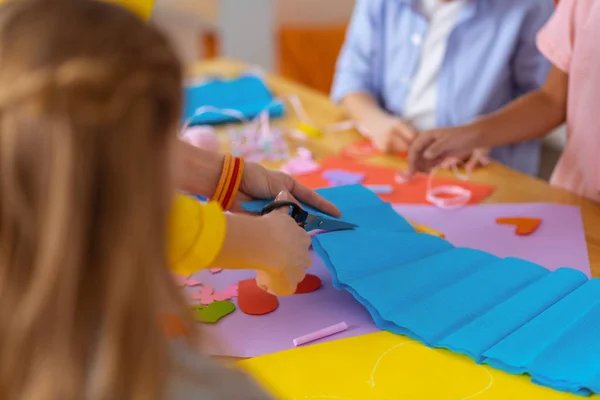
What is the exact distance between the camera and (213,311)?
73 cm

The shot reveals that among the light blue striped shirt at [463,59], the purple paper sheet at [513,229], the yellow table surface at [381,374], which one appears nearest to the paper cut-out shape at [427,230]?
the purple paper sheet at [513,229]

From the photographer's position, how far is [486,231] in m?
0.92

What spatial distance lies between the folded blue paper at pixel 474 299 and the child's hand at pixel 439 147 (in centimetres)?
24

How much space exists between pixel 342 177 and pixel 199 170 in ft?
1.10

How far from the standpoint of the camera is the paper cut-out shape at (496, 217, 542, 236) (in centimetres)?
90

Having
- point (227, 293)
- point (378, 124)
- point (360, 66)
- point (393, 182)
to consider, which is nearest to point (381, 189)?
point (393, 182)

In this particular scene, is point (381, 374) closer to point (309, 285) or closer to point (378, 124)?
point (309, 285)

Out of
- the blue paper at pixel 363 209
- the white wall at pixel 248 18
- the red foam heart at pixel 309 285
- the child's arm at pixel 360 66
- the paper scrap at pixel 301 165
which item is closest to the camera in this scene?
the red foam heart at pixel 309 285

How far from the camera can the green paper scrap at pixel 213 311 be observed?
0.72 metres

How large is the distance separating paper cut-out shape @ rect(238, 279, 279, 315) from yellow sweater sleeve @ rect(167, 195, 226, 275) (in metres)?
0.15

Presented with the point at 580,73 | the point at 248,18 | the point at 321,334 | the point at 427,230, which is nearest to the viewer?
the point at 321,334

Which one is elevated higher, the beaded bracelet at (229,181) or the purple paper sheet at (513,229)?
the beaded bracelet at (229,181)

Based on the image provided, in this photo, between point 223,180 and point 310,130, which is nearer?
point 223,180

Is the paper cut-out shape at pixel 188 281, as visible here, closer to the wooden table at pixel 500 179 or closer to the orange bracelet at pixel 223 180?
the orange bracelet at pixel 223 180
